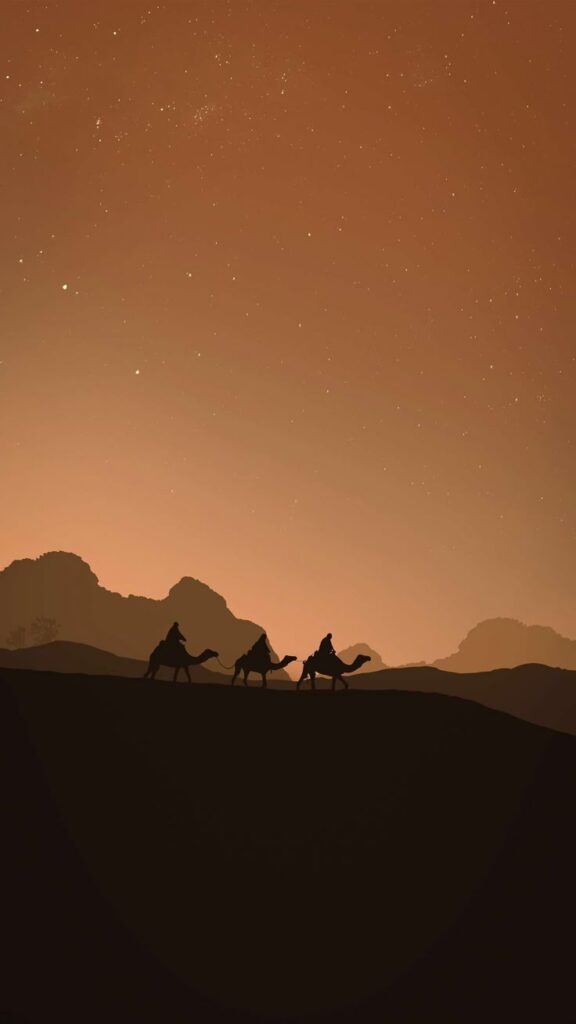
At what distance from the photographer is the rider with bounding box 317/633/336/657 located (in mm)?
25328

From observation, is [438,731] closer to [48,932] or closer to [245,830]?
[245,830]

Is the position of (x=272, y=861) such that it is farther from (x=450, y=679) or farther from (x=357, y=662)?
(x=450, y=679)

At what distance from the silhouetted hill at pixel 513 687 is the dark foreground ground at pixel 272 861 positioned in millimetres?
51023

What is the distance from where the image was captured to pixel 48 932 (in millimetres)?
16609

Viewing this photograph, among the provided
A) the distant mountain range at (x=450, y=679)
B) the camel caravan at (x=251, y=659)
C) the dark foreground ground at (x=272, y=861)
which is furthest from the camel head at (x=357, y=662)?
the distant mountain range at (x=450, y=679)

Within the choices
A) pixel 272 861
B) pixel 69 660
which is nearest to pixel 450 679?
pixel 69 660

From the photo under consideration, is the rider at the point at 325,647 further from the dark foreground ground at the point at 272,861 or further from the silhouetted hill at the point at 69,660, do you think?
the silhouetted hill at the point at 69,660

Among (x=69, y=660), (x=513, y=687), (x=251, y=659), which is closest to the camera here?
(x=251, y=659)

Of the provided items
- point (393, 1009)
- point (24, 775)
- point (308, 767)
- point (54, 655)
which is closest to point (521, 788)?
point (308, 767)

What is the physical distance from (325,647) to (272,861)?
722cm

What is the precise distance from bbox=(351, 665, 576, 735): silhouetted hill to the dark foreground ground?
167 ft

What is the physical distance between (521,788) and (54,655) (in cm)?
5053

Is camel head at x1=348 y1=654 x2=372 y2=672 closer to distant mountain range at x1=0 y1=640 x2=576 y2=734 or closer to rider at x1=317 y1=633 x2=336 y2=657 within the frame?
rider at x1=317 y1=633 x2=336 y2=657

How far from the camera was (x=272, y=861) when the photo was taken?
63.3 feet
